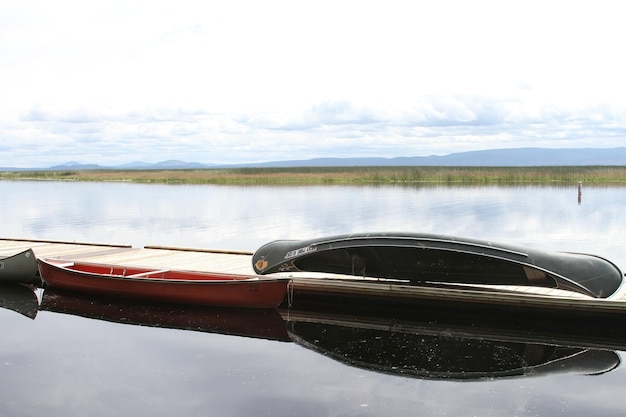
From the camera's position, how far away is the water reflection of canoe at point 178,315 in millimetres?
10703

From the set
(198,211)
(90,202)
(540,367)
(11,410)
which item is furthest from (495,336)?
(90,202)

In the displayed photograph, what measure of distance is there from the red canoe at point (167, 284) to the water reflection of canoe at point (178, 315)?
0.14m

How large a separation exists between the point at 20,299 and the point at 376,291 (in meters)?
6.98

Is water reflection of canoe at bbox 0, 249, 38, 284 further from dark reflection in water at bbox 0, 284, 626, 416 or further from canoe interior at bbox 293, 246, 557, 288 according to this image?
canoe interior at bbox 293, 246, 557, 288

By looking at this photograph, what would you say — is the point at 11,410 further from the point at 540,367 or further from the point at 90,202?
the point at 90,202

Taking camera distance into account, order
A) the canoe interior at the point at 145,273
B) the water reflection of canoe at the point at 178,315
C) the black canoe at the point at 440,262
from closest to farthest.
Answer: the black canoe at the point at 440,262 → the water reflection of canoe at the point at 178,315 → the canoe interior at the point at 145,273

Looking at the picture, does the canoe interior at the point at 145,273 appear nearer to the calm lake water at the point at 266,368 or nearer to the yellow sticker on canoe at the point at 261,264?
the yellow sticker on canoe at the point at 261,264

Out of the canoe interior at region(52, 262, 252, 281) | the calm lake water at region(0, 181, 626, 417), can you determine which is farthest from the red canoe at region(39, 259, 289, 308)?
the calm lake water at region(0, 181, 626, 417)

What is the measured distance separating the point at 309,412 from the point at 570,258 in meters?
5.33

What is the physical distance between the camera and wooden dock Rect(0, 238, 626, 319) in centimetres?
1016

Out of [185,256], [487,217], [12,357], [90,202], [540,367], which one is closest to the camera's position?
[540,367]

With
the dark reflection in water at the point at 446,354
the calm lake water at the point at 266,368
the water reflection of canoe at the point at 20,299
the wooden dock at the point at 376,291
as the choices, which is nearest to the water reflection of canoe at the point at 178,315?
the calm lake water at the point at 266,368

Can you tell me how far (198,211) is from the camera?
31.9 m

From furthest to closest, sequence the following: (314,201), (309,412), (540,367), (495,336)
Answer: (314,201), (495,336), (540,367), (309,412)
